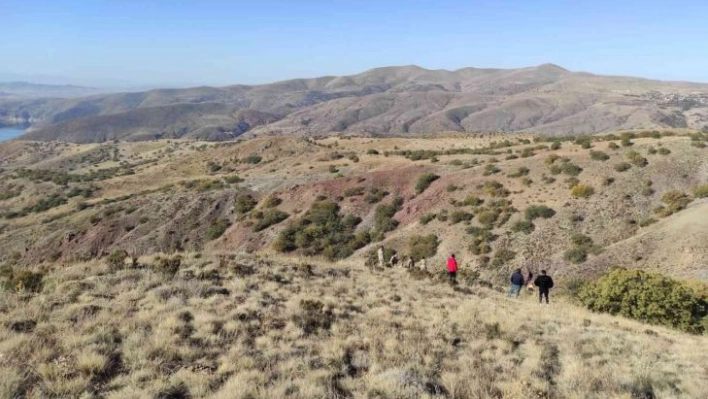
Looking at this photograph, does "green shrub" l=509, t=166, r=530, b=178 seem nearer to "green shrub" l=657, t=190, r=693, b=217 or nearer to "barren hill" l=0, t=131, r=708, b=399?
"barren hill" l=0, t=131, r=708, b=399

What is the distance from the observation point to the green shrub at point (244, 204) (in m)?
53.5

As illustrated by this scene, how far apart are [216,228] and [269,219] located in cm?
613

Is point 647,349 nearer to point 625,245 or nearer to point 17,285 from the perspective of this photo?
point 17,285

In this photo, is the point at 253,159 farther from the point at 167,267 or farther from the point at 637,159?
the point at 167,267

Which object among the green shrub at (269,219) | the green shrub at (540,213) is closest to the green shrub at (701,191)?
the green shrub at (540,213)

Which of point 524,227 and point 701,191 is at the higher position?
point 701,191

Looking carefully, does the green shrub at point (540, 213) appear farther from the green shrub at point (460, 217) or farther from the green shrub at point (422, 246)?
the green shrub at point (422, 246)

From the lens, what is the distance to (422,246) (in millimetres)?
36719

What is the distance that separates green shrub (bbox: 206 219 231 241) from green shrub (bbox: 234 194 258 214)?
6.82 feet

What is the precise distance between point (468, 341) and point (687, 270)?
69.6 ft

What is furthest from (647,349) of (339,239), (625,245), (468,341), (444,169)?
(444,169)

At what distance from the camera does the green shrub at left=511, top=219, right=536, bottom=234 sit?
34875mm

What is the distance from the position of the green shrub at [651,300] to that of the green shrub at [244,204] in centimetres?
3967

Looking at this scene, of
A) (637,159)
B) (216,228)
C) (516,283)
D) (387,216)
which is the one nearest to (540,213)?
(637,159)
